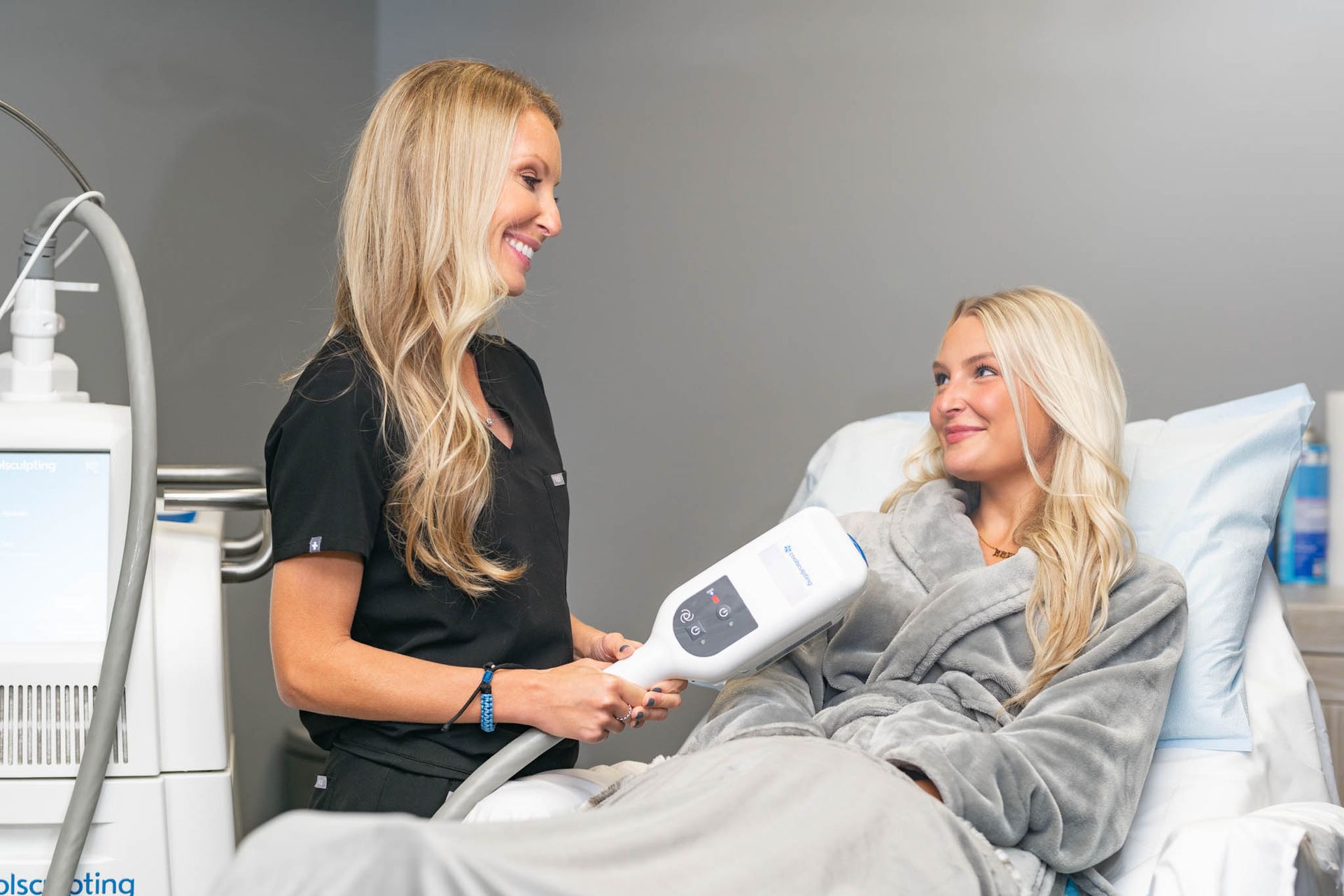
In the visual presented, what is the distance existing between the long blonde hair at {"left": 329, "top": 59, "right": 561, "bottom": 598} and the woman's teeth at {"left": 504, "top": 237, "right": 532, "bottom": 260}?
60mm

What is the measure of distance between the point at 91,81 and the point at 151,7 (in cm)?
19

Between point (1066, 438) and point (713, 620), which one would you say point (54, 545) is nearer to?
point (713, 620)

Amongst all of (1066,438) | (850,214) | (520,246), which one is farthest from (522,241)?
(850,214)

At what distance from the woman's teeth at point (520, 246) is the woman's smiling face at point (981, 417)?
1.97 ft

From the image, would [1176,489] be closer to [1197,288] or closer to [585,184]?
[1197,288]

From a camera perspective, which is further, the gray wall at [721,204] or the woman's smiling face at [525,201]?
the gray wall at [721,204]

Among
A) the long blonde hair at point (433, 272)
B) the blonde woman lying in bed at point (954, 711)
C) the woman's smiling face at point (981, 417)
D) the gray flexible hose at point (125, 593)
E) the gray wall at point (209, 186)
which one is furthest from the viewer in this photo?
the gray wall at point (209, 186)

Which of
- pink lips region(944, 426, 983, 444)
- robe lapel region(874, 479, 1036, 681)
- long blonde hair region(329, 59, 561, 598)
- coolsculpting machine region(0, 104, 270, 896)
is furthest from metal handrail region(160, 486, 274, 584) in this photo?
pink lips region(944, 426, 983, 444)

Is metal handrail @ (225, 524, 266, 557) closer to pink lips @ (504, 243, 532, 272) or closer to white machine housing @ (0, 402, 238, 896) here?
white machine housing @ (0, 402, 238, 896)

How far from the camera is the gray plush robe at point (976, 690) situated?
→ 1188 millimetres

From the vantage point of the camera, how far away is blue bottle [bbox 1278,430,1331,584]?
1.89 meters

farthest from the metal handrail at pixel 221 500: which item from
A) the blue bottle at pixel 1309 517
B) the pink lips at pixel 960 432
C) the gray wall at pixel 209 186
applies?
the blue bottle at pixel 1309 517

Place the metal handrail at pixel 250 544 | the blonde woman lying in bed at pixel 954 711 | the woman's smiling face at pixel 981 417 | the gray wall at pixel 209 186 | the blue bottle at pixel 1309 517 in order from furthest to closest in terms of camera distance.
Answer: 1. the blue bottle at pixel 1309 517
2. the gray wall at pixel 209 186
3. the woman's smiling face at pixel 981 417
4. the metal handrail at pixel 250 544
5. the blonde woman lying in bed at pixel 954 711

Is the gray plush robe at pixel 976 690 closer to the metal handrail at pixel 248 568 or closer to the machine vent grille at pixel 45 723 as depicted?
the metal handrail at pixel 248 568
